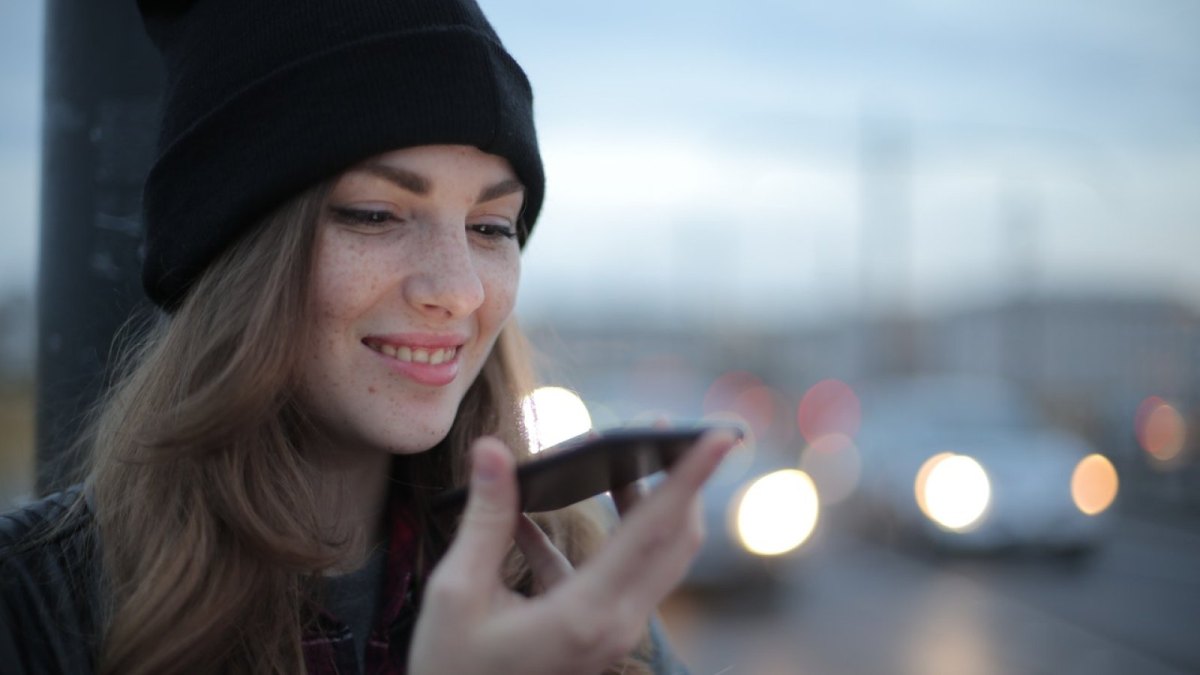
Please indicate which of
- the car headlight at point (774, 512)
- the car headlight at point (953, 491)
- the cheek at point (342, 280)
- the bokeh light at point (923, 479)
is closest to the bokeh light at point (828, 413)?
the bokeh light at point (923, 479)

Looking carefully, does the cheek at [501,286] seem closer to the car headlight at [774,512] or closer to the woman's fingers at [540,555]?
the woman's fingers at [540,555]

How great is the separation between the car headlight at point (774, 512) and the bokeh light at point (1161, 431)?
11.3 meters

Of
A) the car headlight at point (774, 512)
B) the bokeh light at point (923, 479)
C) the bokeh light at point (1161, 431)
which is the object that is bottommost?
the bokeh light at point (1161, 431)

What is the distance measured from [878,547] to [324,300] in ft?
37.9

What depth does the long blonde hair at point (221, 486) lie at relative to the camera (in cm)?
163

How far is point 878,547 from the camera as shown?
40.5 feet

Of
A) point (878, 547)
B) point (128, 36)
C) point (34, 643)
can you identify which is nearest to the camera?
point (34, 643)

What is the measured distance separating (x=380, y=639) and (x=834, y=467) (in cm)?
1539

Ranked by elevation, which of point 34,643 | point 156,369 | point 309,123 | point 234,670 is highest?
point 309,123

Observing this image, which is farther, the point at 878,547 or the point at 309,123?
the point at 878,547

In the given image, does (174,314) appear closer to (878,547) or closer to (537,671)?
(537,671)

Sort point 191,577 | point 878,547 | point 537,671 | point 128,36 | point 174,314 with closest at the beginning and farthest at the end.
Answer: point 537,671 < point 191,577 < point 174,314 < point 128,36 < point 878,547

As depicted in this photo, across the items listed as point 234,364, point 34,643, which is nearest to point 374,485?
point 234,364

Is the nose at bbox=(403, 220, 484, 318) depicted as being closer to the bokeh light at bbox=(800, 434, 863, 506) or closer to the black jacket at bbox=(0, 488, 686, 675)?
the black jacket at bbox=(0, 488, 686, 675)
